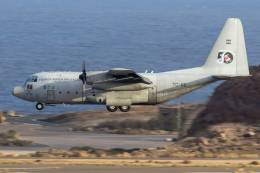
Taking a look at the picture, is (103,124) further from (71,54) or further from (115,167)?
(71,54)

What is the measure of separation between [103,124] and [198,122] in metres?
28.4

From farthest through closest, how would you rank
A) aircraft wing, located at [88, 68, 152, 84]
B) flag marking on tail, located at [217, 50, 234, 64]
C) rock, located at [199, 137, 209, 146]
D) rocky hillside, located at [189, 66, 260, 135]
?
flag marking on tail, located at [217, 50, 234, 64], aircraft wing, located at [88, 68, 152, 84], rocky hillside, located at [189, 66, 260, 135], rock, located at [199, 137, 209, 146]

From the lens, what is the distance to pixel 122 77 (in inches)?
2931

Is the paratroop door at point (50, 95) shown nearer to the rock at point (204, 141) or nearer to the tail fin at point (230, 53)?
the tail fin at point (230, 53)

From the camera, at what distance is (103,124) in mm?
89188

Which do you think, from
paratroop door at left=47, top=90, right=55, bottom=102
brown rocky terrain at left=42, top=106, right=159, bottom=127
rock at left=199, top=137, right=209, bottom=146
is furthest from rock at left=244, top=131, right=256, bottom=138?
brown rocky terrain at left=42, top=106, right=159, bottom=127

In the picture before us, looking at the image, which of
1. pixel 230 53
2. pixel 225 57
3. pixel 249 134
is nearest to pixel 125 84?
pixel 225 57

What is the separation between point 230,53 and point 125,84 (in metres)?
8.43

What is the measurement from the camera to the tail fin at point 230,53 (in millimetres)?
75938

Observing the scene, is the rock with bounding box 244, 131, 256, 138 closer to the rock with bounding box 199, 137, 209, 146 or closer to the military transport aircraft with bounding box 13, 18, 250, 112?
the rock with bounding box 199, 137, 209, 146

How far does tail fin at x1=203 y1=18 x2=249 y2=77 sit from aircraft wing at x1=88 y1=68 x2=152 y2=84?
5878mm

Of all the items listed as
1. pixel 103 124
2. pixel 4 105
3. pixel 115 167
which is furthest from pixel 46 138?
pixel 4 105

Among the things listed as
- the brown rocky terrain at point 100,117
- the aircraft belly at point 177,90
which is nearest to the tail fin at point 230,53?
the aircraft belly at point 177,90

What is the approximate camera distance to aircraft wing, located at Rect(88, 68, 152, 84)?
72.9 metres
